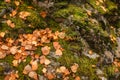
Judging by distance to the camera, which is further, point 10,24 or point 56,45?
point 10,24

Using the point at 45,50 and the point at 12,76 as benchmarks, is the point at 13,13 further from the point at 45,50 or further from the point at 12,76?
the point at 12,76

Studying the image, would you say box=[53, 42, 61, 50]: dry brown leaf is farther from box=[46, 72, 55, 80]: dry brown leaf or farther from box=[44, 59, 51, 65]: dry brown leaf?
box=[46, 72, 55, 80]: dry brown leaf

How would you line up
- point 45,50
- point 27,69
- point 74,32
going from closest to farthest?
point 27,69 → point 45,50 → point 74,32

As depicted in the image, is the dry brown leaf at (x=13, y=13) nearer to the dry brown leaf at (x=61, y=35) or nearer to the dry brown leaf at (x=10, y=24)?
the dry brown leaf at (x=10, y=24)

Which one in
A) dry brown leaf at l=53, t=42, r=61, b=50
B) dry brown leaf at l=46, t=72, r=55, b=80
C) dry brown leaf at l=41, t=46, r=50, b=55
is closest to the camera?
dry brown leaf at l=46, t=72, r=55, b=80

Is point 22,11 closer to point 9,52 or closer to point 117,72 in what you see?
point 9,52

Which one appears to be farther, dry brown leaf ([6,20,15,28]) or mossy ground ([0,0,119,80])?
dry brown leaf ([6,20,15,28])

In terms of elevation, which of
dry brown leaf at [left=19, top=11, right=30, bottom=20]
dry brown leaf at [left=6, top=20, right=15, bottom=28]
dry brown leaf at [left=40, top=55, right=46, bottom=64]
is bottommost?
dry brown leaf at [left=40, top=55, right=46, bottom=64]

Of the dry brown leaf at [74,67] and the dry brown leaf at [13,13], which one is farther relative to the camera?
the dry brown leaf at [13,13]

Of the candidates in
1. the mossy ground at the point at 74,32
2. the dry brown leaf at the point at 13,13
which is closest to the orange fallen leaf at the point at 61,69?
the mossy ground at the point at 74,32

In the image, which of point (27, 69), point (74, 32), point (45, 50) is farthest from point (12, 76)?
point (74, 32)

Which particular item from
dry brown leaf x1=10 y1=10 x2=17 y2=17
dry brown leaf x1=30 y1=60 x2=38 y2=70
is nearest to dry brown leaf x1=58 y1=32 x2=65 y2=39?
dry brown leaf x1=30 y1=60 x2=38 y2=70

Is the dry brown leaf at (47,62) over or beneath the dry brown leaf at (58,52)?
beneath
